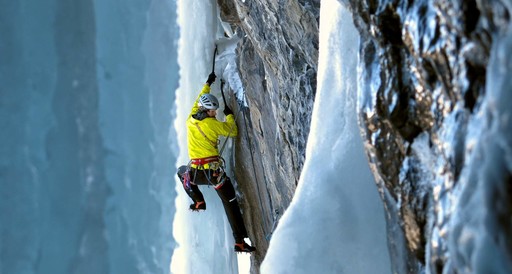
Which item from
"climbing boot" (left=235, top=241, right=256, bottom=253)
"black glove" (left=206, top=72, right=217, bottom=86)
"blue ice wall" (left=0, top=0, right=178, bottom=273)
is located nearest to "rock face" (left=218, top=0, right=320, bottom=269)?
"climbing boot" (left=235, top=241, right=256, bottom=253)

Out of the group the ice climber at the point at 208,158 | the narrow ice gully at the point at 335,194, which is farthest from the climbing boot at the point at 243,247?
the narrow ice gully at the point at 335,194

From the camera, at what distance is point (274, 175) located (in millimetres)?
5344

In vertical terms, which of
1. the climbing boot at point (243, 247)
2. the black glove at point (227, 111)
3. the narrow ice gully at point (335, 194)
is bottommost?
the climbing boot at point (243, 247)

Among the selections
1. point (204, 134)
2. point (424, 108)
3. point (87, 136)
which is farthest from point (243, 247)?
point (424, 108)

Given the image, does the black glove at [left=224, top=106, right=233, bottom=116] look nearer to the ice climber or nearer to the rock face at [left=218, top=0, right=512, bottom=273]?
the ice climber

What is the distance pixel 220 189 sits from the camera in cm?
562

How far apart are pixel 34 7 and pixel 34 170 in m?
1.41

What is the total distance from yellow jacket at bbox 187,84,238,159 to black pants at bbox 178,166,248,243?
0.48 feet

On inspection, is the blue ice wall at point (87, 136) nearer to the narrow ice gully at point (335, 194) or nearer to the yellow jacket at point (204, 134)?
the yellow jacket at point (204, 134)

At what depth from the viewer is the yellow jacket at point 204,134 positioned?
5.39 m

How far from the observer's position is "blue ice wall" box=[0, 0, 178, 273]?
5742 mm

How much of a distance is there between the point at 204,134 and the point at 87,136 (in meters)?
1.21

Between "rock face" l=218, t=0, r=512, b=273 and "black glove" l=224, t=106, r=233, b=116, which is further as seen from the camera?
"black glove" l=224, t=106, r=233, b=116

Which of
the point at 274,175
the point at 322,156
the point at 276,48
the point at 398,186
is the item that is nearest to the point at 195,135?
the point at 274,175
